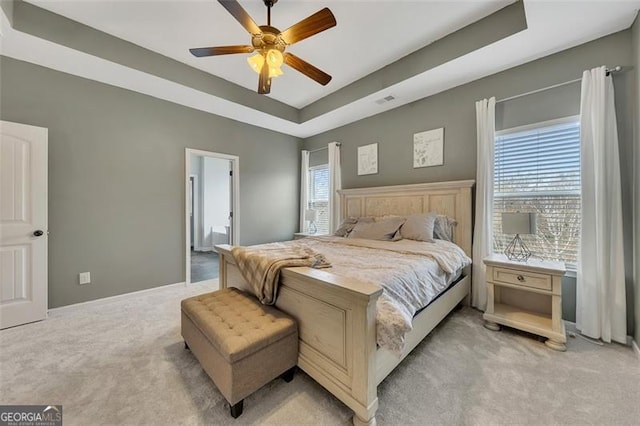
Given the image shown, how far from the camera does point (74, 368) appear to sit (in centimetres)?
181

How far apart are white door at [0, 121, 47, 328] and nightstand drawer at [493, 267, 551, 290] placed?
15.2ft

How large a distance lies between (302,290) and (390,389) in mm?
860

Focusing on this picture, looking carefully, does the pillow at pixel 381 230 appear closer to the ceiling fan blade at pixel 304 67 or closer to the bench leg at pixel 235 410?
the ceiling fan blade at pixel 304 67

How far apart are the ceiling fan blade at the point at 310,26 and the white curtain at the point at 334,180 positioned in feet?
8.99

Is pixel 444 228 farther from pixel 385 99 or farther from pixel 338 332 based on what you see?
pixel 338 332

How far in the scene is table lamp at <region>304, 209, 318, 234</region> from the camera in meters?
4.86

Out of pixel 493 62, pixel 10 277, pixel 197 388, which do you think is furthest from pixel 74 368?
pixel 493 62

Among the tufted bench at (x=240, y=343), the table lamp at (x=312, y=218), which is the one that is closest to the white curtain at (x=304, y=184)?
the table lamp at (x=312, y=218)

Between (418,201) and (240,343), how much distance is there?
9.39ft

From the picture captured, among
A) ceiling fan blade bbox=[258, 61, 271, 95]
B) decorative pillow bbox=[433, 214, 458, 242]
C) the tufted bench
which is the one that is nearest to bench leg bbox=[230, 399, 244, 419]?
the tufted bench

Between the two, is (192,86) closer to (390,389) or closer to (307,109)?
(307,109)

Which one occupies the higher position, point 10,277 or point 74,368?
point 10,277

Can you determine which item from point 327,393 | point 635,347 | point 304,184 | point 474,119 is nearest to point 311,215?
point 304,184

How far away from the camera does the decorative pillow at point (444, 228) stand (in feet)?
9.95
